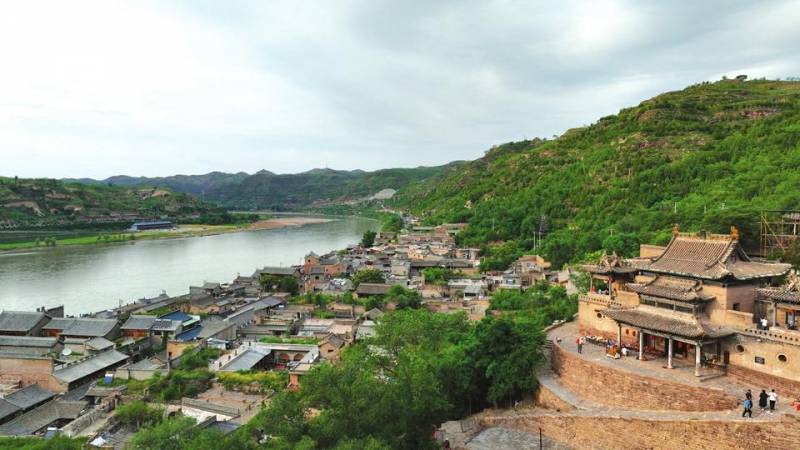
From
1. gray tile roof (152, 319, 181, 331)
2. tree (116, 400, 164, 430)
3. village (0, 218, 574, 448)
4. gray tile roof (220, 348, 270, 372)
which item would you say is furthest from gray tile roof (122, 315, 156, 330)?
tree (116, 400, 164, 430)

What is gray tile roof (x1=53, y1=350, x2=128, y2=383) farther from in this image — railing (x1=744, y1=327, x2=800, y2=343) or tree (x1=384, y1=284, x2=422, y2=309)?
railing (x1=744, y1=327, x2=800, y2=343)

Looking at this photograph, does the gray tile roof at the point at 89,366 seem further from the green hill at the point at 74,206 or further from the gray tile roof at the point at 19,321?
the green hill at the point at 74,206

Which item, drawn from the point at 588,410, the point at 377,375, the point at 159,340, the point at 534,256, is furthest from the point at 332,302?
the point at 588,410

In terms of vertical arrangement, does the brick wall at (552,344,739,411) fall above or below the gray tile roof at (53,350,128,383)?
above

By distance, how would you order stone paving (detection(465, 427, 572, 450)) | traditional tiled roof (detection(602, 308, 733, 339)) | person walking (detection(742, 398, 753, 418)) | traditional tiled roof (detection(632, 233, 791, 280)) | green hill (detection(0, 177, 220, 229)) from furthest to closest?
1. green hill (detection(0, 177, 220, 229))
2. traditional tiled roof (detection(632, 233, 791, 280))
3. stone paving (detection(465, 427, 572, 450))
4. traditional tiled roof (detection(602, 308, 733, 339))
5. person walking (detection(742, 398, 753, 418))

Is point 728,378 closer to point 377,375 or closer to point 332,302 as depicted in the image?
point 377,375

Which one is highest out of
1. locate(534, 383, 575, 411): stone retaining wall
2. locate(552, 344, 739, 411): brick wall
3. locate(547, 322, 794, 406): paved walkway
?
locate(547, 322, 794, 406): paved walkway

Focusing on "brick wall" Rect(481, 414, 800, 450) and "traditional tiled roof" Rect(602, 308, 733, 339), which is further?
"traditional tiled roof" Rect(602, 308, 733, 339)
